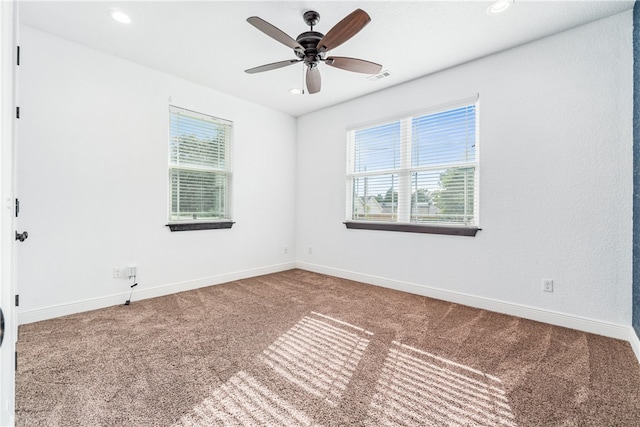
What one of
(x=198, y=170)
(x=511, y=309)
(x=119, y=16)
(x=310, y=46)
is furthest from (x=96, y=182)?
(x=511, y=309)

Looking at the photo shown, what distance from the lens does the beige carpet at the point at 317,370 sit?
4.85ft

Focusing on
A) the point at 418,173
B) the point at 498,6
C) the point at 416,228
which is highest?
the point at 498,6

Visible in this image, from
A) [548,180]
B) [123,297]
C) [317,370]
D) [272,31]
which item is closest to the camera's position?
[317,370]

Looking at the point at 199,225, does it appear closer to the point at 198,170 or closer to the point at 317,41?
the point at 198,170

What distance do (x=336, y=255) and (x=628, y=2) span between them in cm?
388

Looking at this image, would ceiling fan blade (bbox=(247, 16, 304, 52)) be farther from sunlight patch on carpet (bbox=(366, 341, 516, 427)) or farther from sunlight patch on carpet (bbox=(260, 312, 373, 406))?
sunlight patch on carpet (bbox=(366, 341, 516, 427))

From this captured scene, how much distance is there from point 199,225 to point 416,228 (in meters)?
2.79

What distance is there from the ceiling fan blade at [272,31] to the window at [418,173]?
6.30 ft

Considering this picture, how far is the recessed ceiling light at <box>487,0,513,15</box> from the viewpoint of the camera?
2.20m

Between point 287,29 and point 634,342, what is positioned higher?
point 287,29

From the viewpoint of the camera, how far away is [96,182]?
2932 millimetres

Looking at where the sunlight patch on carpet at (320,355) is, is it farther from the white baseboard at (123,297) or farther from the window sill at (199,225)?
the window sill at (199,225)

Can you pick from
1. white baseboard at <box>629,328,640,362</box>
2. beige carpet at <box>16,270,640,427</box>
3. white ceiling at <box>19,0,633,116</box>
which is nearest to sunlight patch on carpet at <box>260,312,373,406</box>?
beige carpet at <box>16,270,640,427</box>

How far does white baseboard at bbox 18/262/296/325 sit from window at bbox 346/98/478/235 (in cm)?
184
